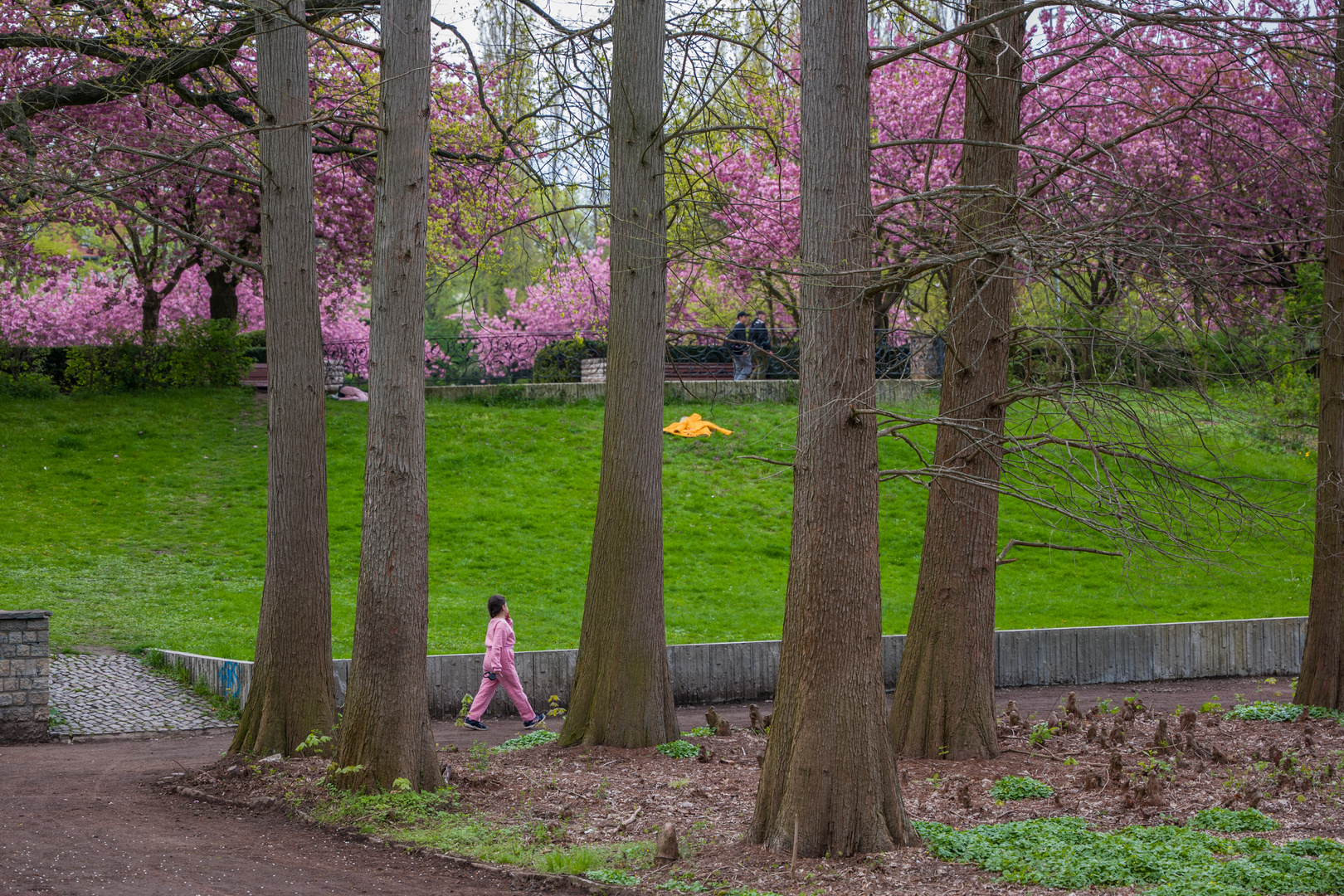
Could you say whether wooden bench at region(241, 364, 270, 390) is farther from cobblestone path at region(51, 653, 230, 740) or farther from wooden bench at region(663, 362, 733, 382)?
cobblestone path at region(51, 653, 230, 740)

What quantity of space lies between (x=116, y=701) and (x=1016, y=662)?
32.6 feet

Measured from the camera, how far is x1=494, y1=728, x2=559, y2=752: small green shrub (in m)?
9.40

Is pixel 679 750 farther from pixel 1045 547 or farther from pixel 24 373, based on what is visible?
pixel 24 373

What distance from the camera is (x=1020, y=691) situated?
42.4ft

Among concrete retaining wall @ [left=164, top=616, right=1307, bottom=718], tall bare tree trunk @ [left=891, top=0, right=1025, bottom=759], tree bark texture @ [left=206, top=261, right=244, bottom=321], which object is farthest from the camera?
tree bark texture @ [left=206, top=261, right=244, bottom=321]

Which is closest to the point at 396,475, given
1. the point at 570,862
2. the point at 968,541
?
the point at 570,862

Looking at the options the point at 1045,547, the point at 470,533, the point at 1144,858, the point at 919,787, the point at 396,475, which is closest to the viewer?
the point at 1144,858

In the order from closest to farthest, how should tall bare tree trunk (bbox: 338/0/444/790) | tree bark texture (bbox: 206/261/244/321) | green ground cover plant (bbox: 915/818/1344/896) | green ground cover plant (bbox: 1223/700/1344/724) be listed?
green ground cover plant (bbox: 915/818/1344/896), tall bare tree trunk (bbox: 338/0/444/790), green ground cover plant (bbox: 1223/700/1344/724), tree bark texture (bbox: 206/261/244/321)

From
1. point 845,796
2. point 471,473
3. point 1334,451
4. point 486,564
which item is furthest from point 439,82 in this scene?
point 845,796

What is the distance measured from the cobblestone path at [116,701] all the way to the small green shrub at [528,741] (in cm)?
326

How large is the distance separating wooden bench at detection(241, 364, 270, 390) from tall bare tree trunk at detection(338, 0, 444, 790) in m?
17.3

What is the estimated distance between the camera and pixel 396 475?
290 inches

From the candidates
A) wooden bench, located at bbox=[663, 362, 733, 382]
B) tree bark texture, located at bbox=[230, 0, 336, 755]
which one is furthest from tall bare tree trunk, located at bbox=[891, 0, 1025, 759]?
wooden bench, located at bbox=[663, 362, 733, 382]

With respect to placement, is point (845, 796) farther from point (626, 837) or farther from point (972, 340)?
point (972, 340)
